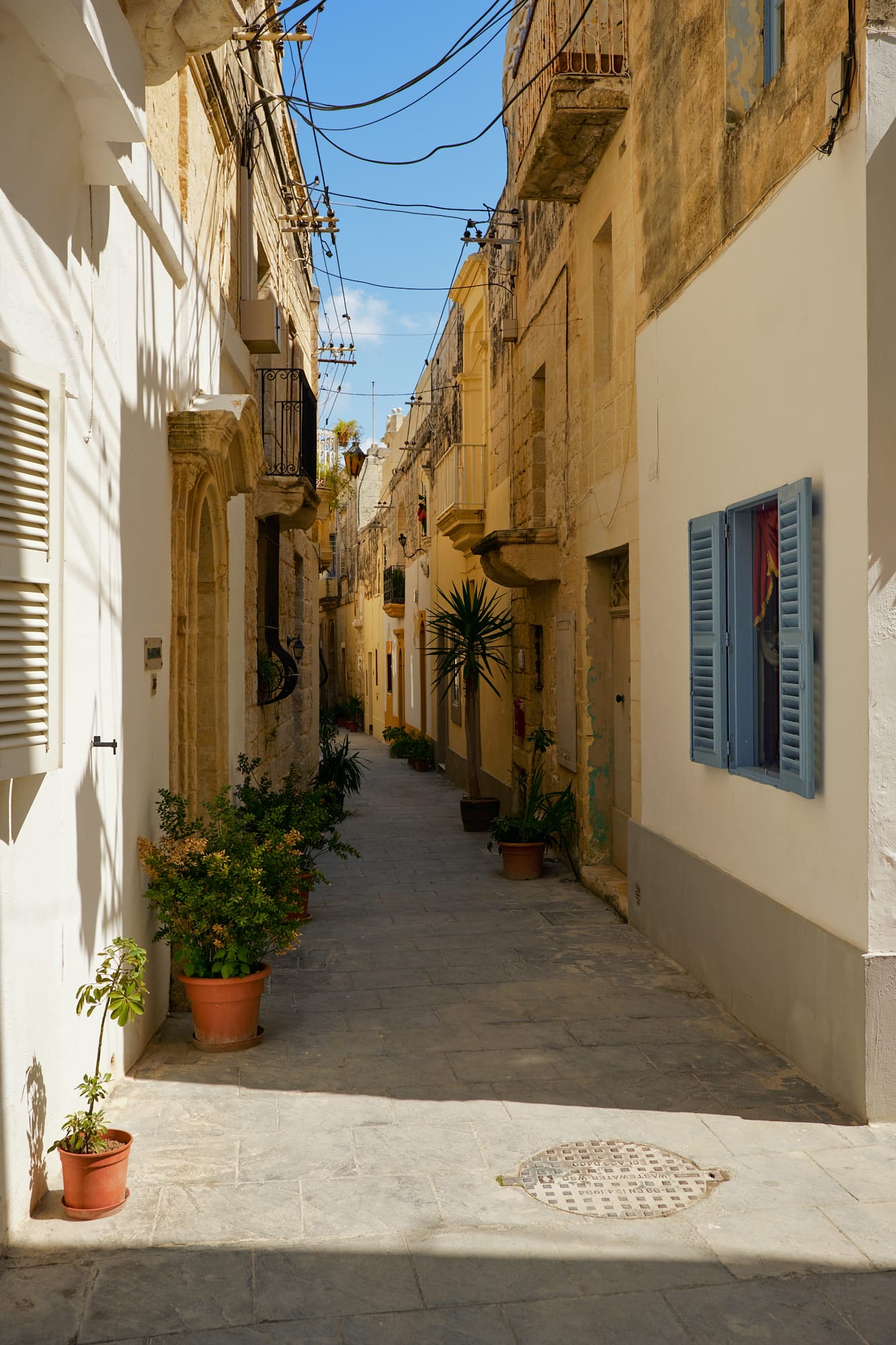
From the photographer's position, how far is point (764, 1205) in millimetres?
3764

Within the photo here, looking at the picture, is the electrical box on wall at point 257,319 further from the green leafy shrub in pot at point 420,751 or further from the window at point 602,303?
the green leafy shrub in pot at point 420,751

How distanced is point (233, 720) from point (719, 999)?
3.77 m

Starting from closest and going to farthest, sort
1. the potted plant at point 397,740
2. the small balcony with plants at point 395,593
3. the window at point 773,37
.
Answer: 1. the window at point 773,37
2. the potted plant at point 397,740
3. the small balcony with plants at point 395,593

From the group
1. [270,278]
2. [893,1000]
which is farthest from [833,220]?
[270,278]

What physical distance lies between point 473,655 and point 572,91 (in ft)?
19.7

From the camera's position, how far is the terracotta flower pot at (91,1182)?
3654 mm

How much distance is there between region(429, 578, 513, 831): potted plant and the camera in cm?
1256

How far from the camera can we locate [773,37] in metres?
5.50

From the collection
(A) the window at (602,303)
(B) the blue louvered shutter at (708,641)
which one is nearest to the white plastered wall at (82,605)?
(B) the blue louvered shutter at (708,641)

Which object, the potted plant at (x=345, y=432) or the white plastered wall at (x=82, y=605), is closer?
the white plastered wall at (x=82, y=605)

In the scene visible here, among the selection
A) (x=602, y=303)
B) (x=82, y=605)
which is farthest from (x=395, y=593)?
(x=82, y=605)

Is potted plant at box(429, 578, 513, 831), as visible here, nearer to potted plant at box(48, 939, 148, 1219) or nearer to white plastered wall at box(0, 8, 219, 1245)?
white plastered wall at box(0, 8, 219, 1245)

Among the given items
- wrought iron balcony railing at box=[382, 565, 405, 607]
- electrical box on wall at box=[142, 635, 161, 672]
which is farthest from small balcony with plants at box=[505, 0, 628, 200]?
wrought iron balcony railing at box=[382, 565, 405, 607]

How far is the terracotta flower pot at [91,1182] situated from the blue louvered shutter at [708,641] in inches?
141
